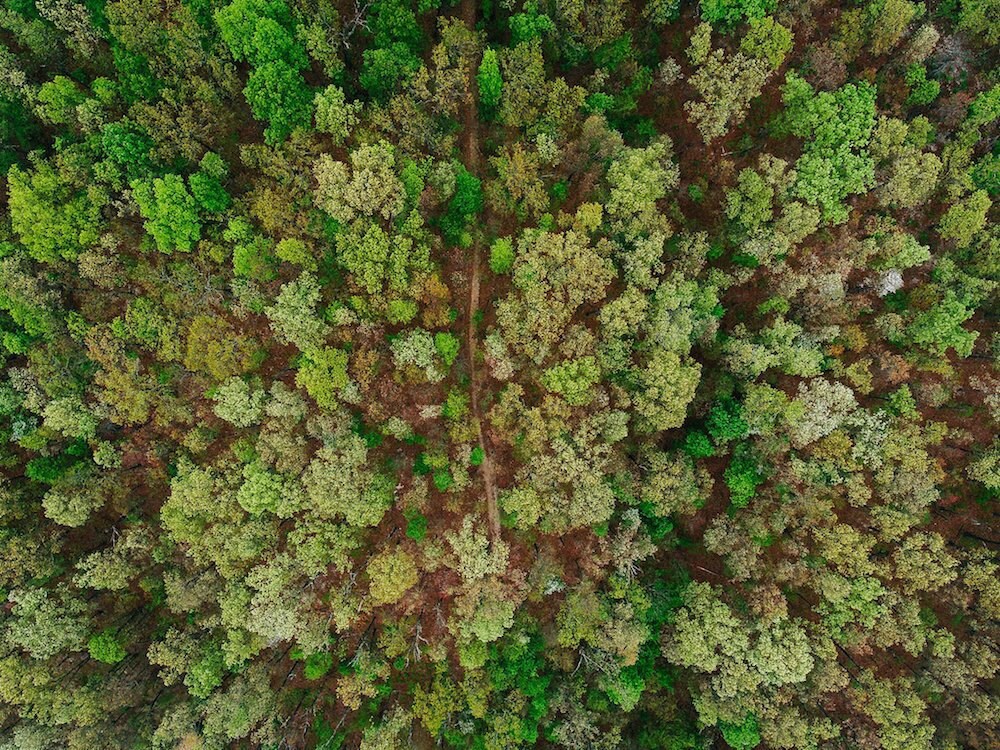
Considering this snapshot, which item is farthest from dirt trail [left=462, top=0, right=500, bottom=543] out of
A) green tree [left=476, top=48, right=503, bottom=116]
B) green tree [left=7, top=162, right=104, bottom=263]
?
green tree [left=7, top=162, right=104, bottom=263]

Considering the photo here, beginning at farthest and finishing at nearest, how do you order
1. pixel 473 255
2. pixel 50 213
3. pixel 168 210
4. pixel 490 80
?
pixel 473 255
pixel 490 80
pixel 50 213
pixel 168 210

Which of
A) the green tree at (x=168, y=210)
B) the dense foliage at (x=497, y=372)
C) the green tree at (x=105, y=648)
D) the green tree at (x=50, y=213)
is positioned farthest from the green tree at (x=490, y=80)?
the green tree at (x=105, y=648)

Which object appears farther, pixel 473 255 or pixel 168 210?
pixel 473 255

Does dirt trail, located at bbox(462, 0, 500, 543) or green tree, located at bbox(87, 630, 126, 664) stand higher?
dirt trail, located at bbox(462, 0, 500, 543)

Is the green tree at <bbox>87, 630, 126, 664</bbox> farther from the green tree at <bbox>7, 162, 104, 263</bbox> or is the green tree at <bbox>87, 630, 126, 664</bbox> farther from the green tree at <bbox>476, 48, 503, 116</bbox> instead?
the green tree at <bbox>476, 48, 503, 116</bbox>

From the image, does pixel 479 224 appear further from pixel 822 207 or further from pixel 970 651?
pixel 970 651

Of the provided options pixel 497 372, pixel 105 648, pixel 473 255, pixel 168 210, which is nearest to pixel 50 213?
pixel 168 210

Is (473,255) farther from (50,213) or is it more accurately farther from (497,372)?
(50,213)

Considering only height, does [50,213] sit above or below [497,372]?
above
